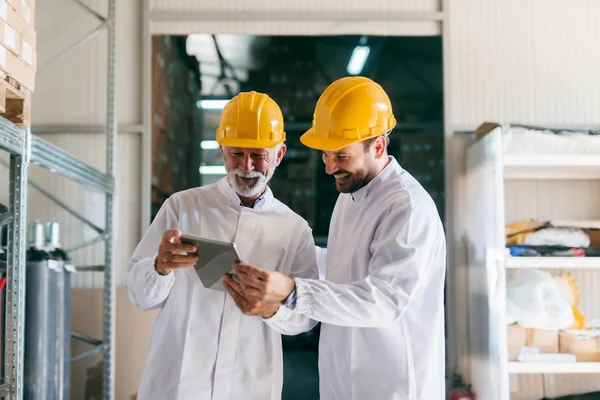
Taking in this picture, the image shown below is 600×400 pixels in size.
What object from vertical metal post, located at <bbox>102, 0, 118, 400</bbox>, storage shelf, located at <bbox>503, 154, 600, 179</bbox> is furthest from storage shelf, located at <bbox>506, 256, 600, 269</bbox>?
vertical metal post, located at <bbox>102, 0, 118, 400</bbox>

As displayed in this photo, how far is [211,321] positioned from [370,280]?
0.69 metres

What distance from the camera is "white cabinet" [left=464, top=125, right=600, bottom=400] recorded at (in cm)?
392

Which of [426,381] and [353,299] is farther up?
[353,299]

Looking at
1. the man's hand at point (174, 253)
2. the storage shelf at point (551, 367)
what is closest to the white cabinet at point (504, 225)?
the storage shelf at point (551, 367)

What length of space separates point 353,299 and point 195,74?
10.5 feet

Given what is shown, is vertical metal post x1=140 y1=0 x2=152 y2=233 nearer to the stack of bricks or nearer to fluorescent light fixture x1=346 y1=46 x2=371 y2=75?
fluorescent light fixture x1=346 y1=46 x2=371 y2=75

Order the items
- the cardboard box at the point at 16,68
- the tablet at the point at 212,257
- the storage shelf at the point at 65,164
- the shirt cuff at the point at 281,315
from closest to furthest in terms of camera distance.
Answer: the tablet at the point at 212,257, the shirt cuff at the point at 281,315, the cardboard box at the point at 16,68, the storage shelf at the point at 65,164

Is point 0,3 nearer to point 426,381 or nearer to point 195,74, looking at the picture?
point 426,381

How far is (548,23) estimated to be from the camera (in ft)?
15.8

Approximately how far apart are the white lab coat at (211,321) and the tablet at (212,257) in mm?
172

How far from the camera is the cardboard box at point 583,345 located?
3928 millimetres

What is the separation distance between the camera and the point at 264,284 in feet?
6.43

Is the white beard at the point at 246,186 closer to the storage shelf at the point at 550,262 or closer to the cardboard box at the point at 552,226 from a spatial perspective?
the storage shelf at the point at 550,262

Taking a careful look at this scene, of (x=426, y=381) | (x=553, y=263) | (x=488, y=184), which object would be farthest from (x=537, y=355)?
(x=426, y=381)
